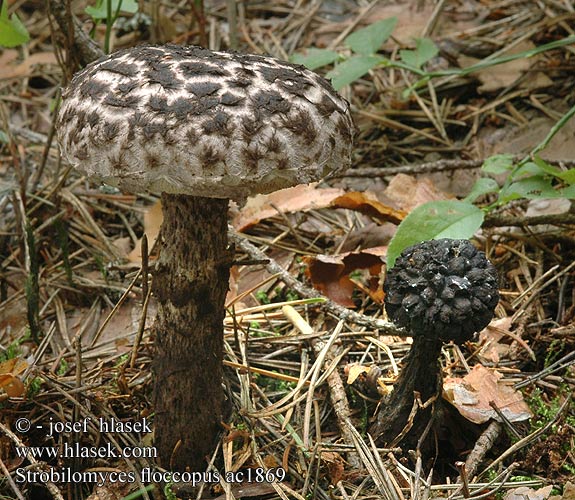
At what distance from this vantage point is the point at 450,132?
423cm

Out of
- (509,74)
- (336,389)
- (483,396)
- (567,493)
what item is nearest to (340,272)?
(336,389)

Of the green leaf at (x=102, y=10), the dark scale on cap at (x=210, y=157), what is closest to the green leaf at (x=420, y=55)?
the green leaf at (x=102, y=10)

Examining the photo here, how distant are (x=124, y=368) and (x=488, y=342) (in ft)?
5.06

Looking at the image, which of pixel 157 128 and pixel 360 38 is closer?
pixel 157 128

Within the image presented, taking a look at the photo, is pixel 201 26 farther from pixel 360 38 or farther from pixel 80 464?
pixel 80 464

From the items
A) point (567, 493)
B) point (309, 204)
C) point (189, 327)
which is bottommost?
point (567, 493)

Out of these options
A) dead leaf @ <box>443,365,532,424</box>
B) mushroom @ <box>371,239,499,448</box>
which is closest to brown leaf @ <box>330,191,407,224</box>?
dead leaf @ <box>443,365,532,424</box>

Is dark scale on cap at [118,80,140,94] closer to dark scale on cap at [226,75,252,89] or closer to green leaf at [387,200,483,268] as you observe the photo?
dark scale on cap at [226,75,252,89]

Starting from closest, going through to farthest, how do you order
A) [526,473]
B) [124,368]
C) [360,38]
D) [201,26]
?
[526,473], [124,368], [360,38], [201,26]

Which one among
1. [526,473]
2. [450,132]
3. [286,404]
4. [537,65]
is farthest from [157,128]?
[537,65]

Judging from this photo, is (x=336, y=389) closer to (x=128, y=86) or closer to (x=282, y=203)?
(x=282, y=203)

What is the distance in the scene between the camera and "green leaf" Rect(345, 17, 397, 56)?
3623 mm

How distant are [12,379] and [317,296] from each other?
1.32 meters

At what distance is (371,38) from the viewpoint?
12.0 feet
